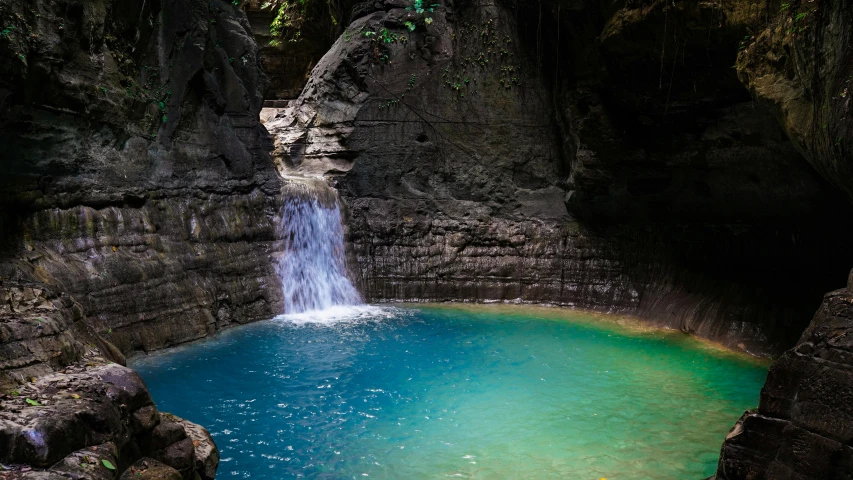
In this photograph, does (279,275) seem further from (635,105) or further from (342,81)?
(635,105)

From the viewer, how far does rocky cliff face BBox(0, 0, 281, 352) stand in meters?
7.23

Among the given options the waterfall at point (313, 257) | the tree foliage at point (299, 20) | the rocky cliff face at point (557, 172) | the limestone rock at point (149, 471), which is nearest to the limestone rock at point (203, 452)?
the limestone rock at point (149, 471)

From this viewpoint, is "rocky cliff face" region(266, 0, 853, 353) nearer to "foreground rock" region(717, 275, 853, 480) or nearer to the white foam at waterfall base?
the white foam at waterfall base

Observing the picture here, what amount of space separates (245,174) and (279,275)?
1857 mm

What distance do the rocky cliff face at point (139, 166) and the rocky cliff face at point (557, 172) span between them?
2188mm

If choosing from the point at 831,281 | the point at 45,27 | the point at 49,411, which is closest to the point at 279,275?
the point at 45,27

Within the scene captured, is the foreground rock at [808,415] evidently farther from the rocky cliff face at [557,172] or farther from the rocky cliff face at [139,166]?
the rocky cliff face at [139,166]

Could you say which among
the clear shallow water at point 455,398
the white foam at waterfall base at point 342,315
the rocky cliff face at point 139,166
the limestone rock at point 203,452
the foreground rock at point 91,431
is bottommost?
the clear shallow water at point 455,398

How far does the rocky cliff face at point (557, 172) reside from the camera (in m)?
8.96

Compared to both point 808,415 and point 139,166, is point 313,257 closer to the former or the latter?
point 139,166

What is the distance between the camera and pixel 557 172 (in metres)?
12.6

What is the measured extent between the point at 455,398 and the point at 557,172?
7.14m

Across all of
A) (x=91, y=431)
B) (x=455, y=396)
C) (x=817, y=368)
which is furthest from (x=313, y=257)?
(x=817, y=368)

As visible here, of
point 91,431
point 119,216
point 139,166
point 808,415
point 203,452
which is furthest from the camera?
point 139,166
